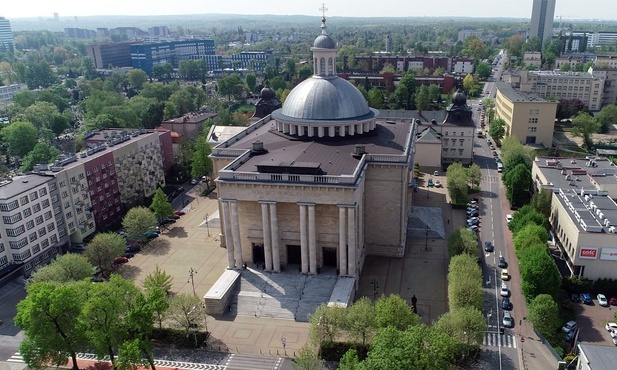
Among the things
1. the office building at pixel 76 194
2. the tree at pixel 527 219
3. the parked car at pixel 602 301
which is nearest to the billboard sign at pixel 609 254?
the parked car at pixel 602 301

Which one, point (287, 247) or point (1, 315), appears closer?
point (1, 315)

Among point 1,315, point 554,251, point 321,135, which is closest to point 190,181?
point 321,135

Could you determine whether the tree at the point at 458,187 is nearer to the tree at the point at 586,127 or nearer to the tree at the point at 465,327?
the tree at the point at 465,327

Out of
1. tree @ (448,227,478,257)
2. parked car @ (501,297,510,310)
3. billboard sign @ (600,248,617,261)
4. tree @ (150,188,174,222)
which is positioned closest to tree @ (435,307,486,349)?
parked car @ (501,297,510,310)

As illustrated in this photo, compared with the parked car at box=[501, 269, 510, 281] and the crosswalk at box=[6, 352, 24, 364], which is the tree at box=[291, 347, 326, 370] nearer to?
the crosswalk at box=[6, 352, 24, 364]

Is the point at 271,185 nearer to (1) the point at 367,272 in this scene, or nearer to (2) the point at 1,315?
(1) the point at 367,272

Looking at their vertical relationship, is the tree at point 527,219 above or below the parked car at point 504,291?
above

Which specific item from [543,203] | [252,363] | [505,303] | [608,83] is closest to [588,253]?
[505,303]
